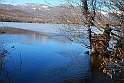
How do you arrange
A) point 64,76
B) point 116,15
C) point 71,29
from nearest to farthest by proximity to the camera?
point 116,15, point 64,76, point 71,29

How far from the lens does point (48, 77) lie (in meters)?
10.7

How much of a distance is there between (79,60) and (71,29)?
274 centimetres

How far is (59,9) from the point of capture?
46.4 ft

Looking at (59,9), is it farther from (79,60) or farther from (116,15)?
(116,15)

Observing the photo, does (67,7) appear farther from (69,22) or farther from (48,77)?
(48,77)

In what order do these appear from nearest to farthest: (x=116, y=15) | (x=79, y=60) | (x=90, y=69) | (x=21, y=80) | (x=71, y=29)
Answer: (x=116, y=15) → (x=21, y=80) → (x=90, y=69) → (x=71, y=29) → (x=79, y=60)

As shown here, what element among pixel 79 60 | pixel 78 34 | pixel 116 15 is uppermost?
pixel 116 15

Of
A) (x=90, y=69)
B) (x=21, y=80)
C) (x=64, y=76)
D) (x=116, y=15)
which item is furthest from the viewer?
(x=90, y=69)

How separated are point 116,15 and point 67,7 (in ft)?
18.3

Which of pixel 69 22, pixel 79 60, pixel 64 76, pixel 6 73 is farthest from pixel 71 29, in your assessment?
pixel 6 73

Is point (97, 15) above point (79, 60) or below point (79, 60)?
above

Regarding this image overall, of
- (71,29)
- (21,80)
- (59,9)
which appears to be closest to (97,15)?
(71,29)

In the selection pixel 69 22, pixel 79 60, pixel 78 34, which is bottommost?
pixel 79 60

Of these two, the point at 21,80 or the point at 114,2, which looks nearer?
the point at 114,2
